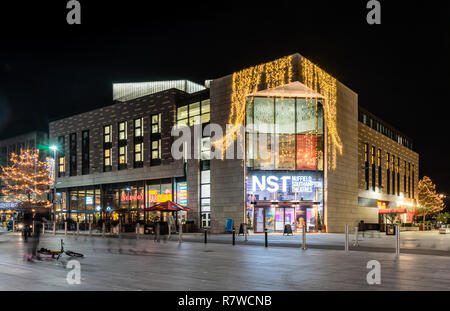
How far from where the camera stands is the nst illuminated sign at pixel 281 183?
37.7 meters

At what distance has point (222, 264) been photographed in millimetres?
13523

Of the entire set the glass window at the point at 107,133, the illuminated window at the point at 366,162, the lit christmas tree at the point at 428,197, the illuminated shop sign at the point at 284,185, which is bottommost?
the lit christmas tree at the point at 428,197

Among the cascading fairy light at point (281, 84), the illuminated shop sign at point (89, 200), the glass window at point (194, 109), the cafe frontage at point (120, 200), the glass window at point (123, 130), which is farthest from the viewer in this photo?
the illuminated shop sign at point (89, 200)

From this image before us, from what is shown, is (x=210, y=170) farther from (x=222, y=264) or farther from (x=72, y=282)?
(x=72, y=282)

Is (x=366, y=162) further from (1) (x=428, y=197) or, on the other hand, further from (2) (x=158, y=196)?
(1) (x=428, y=197)

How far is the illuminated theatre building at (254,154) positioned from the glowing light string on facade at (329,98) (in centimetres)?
9

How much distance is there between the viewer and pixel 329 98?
39469mm

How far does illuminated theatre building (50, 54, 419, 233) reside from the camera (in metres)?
37.7

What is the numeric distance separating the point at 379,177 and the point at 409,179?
2014 cm

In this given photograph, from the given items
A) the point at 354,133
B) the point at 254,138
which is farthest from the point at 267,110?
the point at 354,133

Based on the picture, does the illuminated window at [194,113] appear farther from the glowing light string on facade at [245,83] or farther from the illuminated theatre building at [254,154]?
the glowing light string on facade at [245,83]

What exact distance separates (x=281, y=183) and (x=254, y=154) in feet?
11.3

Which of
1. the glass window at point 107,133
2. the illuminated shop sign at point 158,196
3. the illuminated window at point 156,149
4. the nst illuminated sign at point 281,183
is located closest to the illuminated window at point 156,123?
the illuminated window at point 156,149

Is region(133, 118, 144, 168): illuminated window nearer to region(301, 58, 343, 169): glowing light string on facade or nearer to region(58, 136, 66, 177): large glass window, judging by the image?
region(58, 136, 66, 177): large glass window
